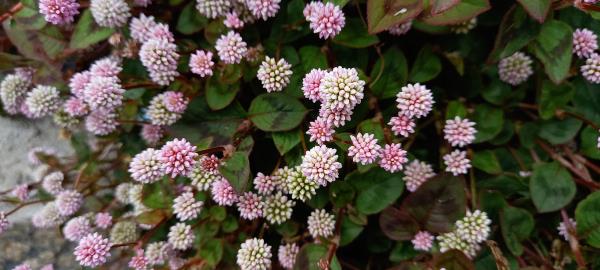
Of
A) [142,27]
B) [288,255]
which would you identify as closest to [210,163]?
[288,255]

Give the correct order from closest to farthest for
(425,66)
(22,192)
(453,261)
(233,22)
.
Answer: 1. (453,261)
2. (233,22)
3. (425,66)
4. (22,192)

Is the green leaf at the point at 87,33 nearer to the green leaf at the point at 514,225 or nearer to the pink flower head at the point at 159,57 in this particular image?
the pink flower head at the point at 159,57

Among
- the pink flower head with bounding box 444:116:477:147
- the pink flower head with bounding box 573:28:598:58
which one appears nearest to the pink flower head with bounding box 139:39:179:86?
the pink flower head with bounding box 444:116:477:147

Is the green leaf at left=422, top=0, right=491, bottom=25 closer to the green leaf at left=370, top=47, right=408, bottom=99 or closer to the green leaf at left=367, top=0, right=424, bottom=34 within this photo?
the green leaf at left=367, top=0, right=424, bottom=34

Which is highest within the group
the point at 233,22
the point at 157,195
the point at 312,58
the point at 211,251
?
the point at 233,22

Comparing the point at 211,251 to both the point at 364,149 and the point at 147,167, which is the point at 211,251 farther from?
the point at 364,149

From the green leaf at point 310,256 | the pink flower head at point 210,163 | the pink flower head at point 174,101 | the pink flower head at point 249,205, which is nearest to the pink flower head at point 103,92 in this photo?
the pink flower head at point 174,101
